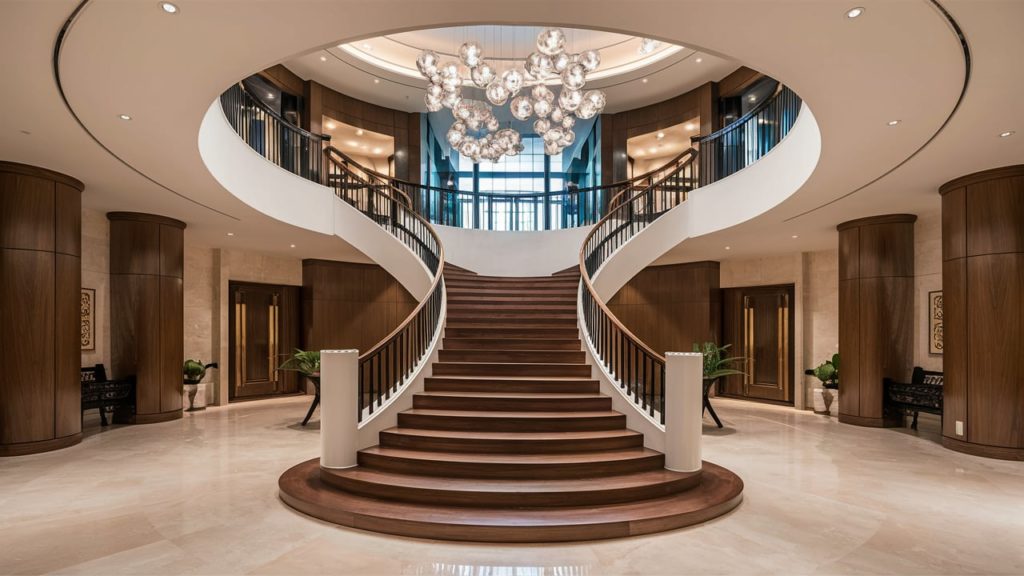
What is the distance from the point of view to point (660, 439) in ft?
17.7

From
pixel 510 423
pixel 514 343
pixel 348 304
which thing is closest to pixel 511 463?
pixel 510 423

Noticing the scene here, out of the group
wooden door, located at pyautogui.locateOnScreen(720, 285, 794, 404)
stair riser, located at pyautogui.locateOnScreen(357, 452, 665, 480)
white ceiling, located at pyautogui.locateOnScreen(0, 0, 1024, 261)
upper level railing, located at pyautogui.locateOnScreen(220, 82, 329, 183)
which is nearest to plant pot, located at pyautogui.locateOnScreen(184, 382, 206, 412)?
upper level railing, located at pyautogui.locateOnScreen(220, 82, 329, 183)

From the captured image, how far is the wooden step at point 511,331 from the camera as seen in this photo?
26.1 ft

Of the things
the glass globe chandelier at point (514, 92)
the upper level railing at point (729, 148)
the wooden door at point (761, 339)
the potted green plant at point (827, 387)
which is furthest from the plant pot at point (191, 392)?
the potted green plant at point (827, 387)

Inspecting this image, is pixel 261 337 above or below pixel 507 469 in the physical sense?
above

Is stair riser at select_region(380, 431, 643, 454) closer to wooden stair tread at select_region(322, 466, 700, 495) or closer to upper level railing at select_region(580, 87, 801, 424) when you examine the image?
wooden stair tread at select_region(322, 466, 700, 495)

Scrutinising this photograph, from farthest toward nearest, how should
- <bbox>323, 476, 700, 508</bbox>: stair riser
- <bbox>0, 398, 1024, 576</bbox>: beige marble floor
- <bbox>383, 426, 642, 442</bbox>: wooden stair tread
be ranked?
<bbox>383, 426, 642, 442</bbox>: wooden stair tread < <bbox>323, 476, 700, 508</bbox>: stair riser < <bbox>0, 398, 1024, 576</bbox>: beige marble floor

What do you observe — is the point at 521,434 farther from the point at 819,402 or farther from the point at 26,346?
the point at 819,402

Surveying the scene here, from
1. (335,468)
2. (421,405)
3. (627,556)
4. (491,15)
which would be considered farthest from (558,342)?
(491,15)

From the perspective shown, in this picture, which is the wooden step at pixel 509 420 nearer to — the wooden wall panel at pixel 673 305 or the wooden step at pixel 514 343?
the wooden step at pixel 514 343

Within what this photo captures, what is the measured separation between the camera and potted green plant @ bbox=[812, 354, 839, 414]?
381 inches

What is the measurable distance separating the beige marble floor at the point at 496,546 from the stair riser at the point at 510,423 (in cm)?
139

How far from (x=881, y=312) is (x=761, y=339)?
11.1 feet

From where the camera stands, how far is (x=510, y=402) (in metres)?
6.05
